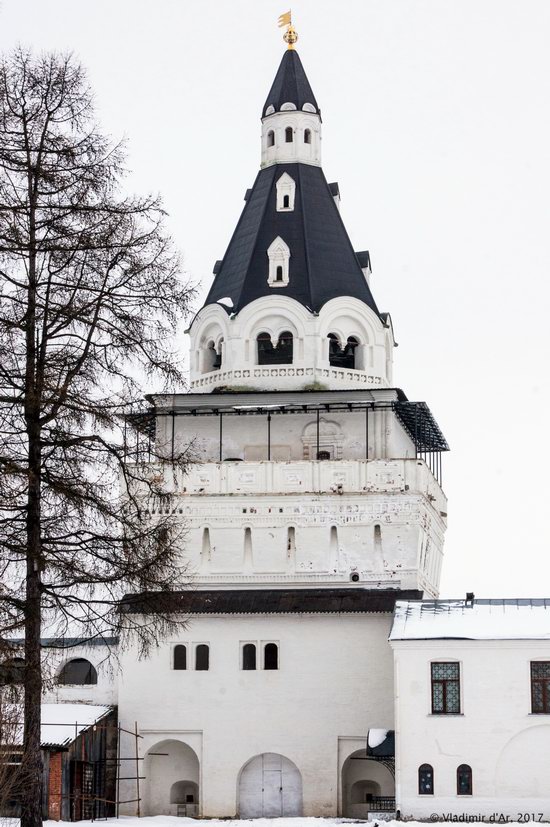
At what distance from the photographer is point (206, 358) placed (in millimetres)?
48281

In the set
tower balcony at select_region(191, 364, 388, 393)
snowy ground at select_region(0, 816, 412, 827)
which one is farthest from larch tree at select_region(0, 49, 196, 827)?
tower balcony at select_region(191, 364, 388, 393)

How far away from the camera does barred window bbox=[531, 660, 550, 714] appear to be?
123 feet

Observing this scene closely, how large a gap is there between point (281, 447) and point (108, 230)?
83.2 ft

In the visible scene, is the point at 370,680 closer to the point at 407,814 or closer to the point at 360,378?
the point at 407,814

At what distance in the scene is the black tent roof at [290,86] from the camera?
50.8 metres

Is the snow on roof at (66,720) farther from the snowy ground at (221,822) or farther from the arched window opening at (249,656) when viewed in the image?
the arched window opening at (249,656)

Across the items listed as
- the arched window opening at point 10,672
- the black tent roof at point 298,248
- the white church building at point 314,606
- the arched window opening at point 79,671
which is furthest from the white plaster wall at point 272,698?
the arched window opening at point 10,672

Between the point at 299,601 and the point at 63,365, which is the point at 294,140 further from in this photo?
the point at 63,365

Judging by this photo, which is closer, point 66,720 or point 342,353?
point 66,720

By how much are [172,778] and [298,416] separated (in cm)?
→ 1083

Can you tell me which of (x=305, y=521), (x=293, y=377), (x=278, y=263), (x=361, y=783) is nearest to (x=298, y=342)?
(x=293, y=377)

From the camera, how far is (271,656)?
4312cm

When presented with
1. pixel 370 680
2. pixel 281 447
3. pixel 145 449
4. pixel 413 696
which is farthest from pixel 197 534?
pixel 145 449

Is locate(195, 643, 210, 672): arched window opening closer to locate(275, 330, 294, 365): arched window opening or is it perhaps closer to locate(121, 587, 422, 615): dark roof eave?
locate(121, 587, 422, 615): dark roof eave
